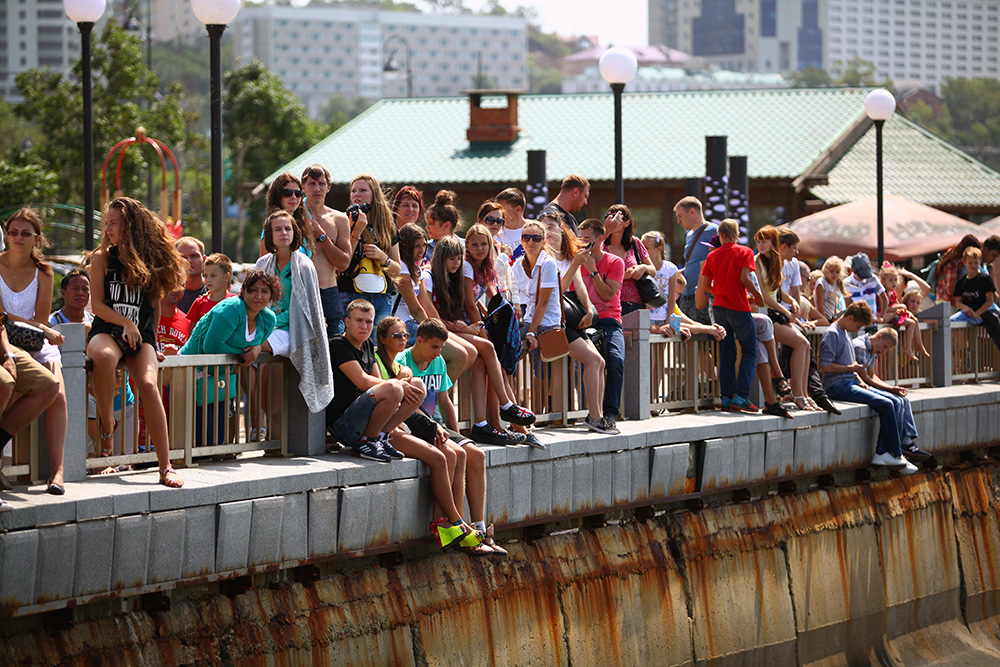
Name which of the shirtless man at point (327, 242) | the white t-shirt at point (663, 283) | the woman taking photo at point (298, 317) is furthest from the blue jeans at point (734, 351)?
the woman taking photo at point (298, 317)

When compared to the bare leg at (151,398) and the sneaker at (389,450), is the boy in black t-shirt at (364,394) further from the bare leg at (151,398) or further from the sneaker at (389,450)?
the bare leg at (151,398)

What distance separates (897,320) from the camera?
1454cm

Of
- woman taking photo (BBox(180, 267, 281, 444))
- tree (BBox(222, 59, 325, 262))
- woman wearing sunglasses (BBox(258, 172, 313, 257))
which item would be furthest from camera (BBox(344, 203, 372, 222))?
tree (BBox(222, 59, 325, 262))

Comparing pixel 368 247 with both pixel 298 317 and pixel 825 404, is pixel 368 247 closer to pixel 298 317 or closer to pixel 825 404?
pixel 298 317

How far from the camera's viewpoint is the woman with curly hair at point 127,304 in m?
7.74

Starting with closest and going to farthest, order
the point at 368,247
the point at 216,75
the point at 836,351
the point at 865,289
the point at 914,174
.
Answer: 1. the point at 368,247
2. the point at 216,75
3. the point at 836,351
4. the point at 865,289
5. the point at 914,174

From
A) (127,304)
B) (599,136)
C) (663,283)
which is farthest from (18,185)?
(127,304)

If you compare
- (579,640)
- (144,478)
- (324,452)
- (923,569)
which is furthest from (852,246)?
(144,478)

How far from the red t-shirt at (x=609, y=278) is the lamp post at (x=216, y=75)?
290cm

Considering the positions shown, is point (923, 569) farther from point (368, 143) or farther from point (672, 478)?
point (368, 143)

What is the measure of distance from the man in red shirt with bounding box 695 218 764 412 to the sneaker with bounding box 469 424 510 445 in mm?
3211

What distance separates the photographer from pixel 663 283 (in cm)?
1238

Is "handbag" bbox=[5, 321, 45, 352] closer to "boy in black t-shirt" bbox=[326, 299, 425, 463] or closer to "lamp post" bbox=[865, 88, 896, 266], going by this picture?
"boy in black t-shirt" bbox=[326, 299, 425, 463]

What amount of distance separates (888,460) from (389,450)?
6.17 meters
